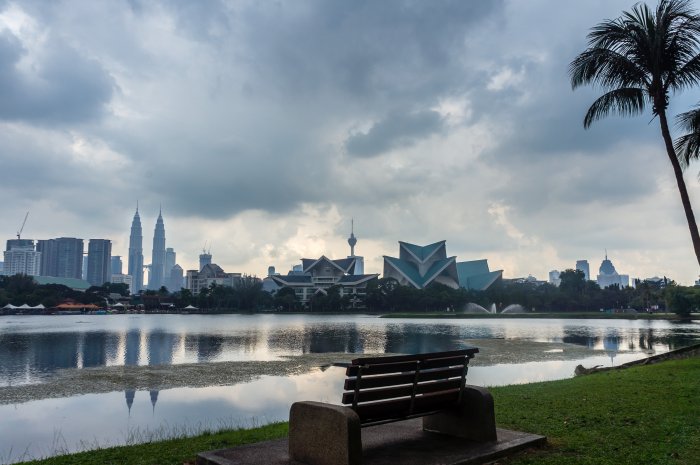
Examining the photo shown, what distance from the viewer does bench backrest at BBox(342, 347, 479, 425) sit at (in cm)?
404

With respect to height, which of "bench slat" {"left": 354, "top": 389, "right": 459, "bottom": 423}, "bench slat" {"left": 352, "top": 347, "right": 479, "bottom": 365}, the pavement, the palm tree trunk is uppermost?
the palm tree trunk

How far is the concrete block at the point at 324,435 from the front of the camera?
149 inches

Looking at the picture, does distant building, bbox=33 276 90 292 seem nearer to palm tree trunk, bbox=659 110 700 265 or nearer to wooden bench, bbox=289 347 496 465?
palm tree trunk, bbox=659 110 700 265

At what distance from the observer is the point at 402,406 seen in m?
4.30

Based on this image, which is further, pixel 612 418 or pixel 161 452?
pixel 612 418

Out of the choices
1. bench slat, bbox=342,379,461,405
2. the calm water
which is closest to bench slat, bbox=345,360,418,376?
bench slat, bbox=342,379,461,405

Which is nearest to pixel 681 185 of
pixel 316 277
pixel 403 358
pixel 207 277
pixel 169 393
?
pixel 403 358

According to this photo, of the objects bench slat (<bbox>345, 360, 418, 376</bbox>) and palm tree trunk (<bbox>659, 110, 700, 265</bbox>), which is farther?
palm tree trunk (<bbox>659, 110, 700, 265</bbox>)

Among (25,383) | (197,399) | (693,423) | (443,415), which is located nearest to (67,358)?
(25,383)

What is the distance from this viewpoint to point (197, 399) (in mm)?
11086

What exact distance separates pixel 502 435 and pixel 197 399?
7.81 meters

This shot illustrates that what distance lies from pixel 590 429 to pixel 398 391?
2.32m

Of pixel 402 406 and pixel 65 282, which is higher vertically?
pixel 65 282

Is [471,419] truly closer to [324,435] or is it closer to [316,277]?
[324,435]
